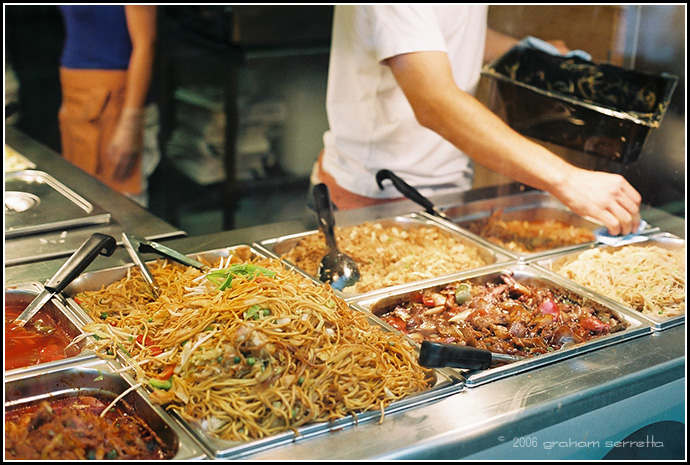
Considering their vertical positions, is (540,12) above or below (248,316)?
above

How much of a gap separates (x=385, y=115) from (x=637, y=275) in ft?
4.27

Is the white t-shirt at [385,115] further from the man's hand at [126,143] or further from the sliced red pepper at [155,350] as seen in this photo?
the man's hand at [126,143]

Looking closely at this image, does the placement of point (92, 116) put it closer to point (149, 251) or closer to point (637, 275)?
point (149, 251)

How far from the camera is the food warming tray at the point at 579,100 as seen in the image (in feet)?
8.09

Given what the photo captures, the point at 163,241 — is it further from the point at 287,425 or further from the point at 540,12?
the point at 540,12

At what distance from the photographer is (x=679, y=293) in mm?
2225

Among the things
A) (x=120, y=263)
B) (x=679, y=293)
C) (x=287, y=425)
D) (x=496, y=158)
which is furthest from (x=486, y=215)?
(x=287, y=425)

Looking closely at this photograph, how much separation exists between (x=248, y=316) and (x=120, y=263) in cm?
81

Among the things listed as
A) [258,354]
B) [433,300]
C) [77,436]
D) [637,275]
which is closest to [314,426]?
[258,354]

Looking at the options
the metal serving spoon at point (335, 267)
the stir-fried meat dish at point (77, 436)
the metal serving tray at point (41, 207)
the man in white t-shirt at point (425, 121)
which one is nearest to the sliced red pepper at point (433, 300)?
the metal serving spoon at point (335, 267)

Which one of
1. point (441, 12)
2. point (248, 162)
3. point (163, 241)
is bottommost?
point (248, 162)

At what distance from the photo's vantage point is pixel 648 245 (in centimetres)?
259

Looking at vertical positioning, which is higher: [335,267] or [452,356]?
[452,356]

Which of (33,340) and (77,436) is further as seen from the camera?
(33,340)
